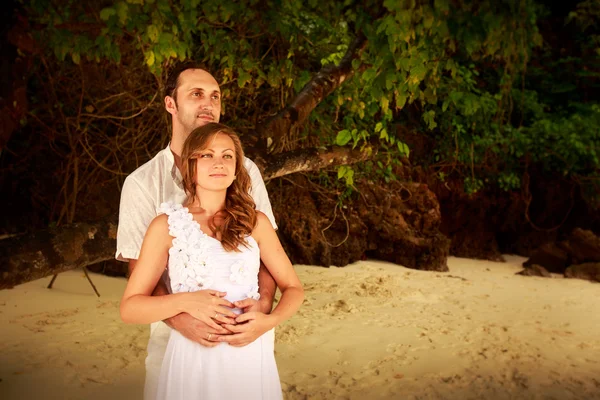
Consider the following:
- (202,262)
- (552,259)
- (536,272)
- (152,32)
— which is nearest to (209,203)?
(202,262)

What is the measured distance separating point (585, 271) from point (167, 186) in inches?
286

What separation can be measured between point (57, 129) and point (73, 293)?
82.9 inches

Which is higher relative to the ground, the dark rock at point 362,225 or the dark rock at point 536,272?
the dark rock at point 362,225

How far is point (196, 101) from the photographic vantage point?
2002 millimetres

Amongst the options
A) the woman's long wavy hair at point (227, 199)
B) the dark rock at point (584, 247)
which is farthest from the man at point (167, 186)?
the dark rock at point (584, 247)

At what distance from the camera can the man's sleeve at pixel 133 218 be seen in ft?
6.27

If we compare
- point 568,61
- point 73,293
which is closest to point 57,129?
point 73,293

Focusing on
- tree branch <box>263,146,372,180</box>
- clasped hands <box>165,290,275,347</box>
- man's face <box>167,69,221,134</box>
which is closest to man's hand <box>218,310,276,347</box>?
clasped hands <box>165,290,275,347</box>

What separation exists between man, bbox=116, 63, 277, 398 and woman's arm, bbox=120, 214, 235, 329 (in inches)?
3.8

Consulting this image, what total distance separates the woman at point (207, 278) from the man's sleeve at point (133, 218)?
25 cm

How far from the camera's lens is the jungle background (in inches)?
110

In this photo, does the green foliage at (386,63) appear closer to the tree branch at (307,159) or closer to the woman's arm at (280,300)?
the tree branch at (307,159)

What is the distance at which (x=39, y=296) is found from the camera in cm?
513

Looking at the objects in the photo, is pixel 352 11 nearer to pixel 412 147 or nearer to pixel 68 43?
pixel 68 43
